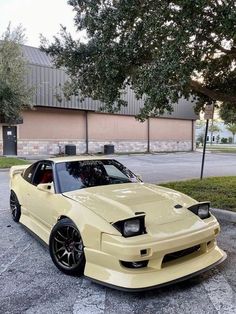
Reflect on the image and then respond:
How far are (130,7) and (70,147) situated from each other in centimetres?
1830

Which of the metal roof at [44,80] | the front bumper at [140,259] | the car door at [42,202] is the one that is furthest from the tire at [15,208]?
the metal roof at [44,80]

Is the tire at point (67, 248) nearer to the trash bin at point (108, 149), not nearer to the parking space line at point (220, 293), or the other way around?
the parking space line at point (220, 293)

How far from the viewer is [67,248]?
394 cm

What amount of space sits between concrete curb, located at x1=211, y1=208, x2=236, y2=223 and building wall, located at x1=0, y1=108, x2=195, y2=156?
19.1 metres

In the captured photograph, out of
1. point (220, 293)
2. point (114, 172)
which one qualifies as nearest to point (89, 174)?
point (114, 172)

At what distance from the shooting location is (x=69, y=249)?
12.8 feet

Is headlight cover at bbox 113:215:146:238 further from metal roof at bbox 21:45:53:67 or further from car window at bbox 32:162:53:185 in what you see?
metal roof at bbox 21:45:53:67

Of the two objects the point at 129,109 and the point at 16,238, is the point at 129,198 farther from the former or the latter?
the point at 129,109

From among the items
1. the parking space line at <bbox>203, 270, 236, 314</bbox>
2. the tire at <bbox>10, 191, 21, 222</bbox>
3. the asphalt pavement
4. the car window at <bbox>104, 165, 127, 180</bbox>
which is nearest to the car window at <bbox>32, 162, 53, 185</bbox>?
the tire at <bbox>10, 191, 21, 222</bbox>

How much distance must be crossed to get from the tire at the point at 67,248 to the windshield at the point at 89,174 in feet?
2.06

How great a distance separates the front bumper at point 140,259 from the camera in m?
3.26

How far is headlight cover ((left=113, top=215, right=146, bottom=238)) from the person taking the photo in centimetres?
340

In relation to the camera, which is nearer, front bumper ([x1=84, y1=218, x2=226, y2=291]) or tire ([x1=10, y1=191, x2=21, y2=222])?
front bumper ([x1=84, y1=218, x2=226, y2=291])

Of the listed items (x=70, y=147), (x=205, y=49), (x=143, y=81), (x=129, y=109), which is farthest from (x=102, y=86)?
(x=129, y=109)
